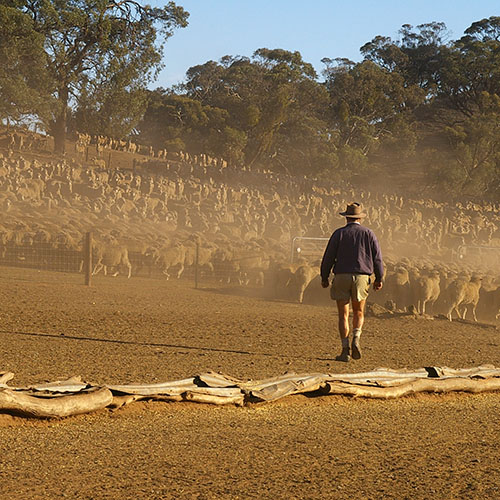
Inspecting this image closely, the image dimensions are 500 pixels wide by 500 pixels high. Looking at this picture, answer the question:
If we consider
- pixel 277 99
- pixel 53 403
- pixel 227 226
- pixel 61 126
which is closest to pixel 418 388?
pixel 53 403

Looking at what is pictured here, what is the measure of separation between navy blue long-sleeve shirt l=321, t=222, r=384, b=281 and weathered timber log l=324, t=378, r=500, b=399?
192cm

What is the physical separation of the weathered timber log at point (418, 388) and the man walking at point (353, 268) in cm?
162

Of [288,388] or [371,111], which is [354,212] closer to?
[288,388]

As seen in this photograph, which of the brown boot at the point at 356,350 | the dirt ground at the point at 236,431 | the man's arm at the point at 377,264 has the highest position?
the man's arm at the point at 377,264

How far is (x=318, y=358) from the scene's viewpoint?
1158 centimetres

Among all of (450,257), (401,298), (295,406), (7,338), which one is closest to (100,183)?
(450,257)

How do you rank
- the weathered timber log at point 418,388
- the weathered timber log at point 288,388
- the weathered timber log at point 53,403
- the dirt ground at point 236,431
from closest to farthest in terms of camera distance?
the dirt ground at point 236,431
the weathered timber log at point 53,403
the weathered timber log at point 288,388
the weathered timber log at point 418,388

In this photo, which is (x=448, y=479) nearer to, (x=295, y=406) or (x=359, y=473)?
(x=359, y=473)

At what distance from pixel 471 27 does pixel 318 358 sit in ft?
274

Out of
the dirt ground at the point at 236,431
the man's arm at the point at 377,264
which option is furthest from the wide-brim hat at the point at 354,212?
the dirt ground at the point at 236,431

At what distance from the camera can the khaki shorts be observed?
1056cm

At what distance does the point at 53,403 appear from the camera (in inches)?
261

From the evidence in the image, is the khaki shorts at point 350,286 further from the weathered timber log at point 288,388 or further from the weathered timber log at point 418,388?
the weathered timber log at point 288,388

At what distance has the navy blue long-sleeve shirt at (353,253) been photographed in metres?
10.6
